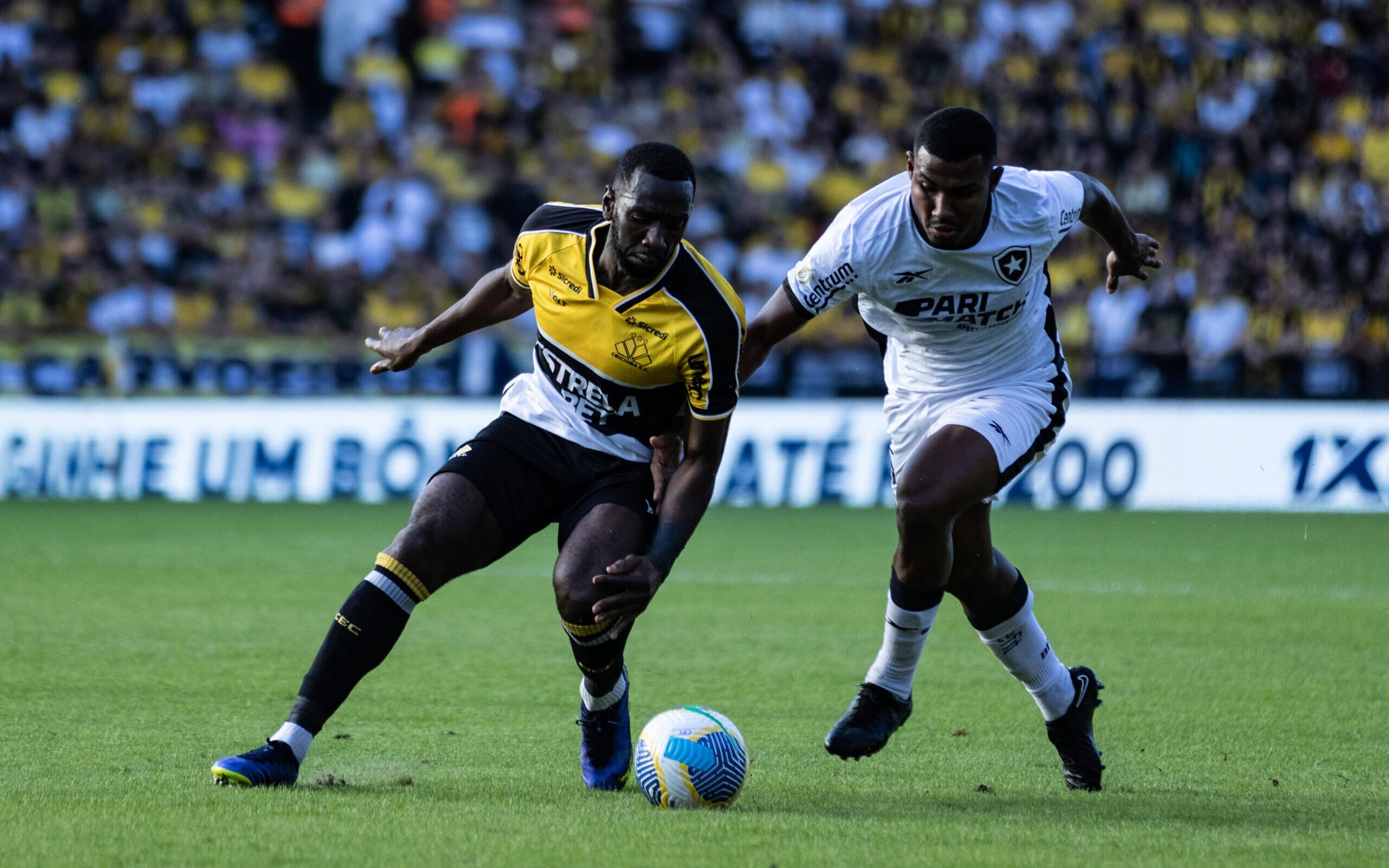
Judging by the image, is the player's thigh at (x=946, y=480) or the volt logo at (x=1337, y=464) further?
the volt logo at (x=1337, y=464)

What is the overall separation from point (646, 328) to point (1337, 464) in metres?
11.3

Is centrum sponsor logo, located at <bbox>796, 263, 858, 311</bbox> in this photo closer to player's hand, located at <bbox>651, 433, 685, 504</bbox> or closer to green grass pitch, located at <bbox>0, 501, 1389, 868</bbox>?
player's hand, located at <bbox>651, 433, 685, 504</bbox>

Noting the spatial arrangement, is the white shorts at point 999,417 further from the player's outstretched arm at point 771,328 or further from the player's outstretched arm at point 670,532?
the player's outstretched arm at point 670,532

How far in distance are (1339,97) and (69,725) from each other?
18547 millimetres

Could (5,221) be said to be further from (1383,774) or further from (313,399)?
(1383,774)

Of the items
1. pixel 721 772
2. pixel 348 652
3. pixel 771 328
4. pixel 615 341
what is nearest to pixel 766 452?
pixel 771 328

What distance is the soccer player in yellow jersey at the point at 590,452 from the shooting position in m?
4.79

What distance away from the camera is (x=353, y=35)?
21141mm

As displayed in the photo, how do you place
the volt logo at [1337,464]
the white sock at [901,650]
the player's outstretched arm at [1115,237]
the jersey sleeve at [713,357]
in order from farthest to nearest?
the volt logo at [1337,464] < the player's outstretched arm at [1115,237] < the white sock at [901,650] < the jersey sleeve at [713,357]

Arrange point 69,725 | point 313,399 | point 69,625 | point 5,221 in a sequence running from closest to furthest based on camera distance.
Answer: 1. point 69,725
2. point 69,625
3. point 313,399
4. point 5,221

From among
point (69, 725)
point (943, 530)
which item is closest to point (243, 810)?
point (69, 725)

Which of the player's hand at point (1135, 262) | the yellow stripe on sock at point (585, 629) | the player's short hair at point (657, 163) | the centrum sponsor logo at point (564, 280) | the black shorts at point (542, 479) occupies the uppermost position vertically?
the player's short hair at point (657, 163)

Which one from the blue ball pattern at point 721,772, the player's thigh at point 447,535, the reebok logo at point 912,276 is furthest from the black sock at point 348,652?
the reebok logo at point 912,276

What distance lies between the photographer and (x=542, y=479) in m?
5.18
